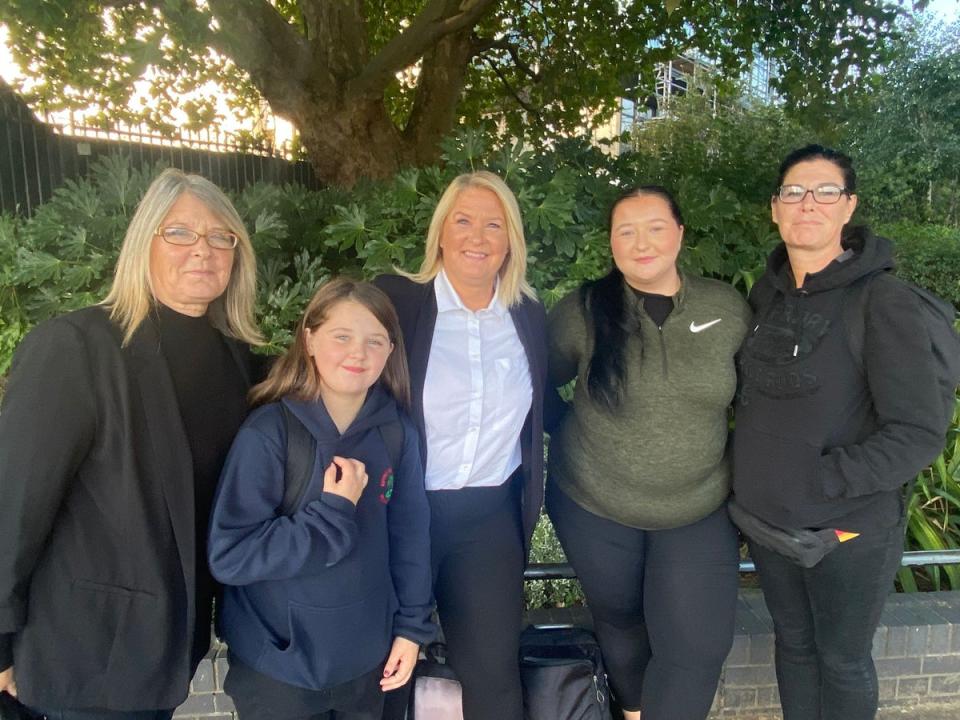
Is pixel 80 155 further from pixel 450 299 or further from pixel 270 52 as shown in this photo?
pixel 450 299

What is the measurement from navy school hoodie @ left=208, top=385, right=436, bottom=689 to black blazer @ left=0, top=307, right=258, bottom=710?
141 mm

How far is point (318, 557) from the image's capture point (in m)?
1.83

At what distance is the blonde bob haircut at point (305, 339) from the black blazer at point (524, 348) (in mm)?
196

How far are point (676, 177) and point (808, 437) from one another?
3774 millimetres

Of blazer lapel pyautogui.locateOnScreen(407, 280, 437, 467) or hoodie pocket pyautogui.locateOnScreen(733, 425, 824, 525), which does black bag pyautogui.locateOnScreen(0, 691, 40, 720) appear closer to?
blazer lapel pyautogui.locateOnScreen(407, 280, 437, 467)

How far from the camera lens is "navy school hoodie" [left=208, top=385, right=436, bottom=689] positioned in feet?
5.85

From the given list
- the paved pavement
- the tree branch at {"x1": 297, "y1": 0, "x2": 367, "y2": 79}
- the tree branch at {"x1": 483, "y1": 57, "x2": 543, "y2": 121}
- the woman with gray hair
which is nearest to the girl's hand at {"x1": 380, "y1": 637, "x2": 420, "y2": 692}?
the woman with gray hair

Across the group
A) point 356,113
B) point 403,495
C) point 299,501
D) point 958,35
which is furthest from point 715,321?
point 958,35

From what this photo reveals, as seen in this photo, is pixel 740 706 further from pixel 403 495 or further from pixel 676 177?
pixel 676 177

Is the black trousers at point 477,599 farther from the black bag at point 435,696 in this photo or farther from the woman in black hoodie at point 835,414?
the woman in black hoodie at point 835,414

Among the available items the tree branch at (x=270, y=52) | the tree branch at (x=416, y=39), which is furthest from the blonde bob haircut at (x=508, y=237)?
the tree branch at (x=416, y=39)

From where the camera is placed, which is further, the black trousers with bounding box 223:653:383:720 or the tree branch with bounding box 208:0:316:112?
the tree branch with bounding box 208:0:316:112

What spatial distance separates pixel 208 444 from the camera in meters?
1.89

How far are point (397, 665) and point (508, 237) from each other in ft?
4.66
